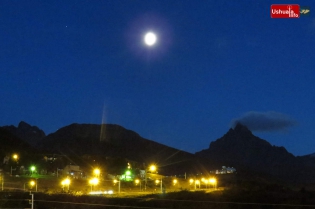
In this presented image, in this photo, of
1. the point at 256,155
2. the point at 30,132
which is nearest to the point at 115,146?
the point at 30,132

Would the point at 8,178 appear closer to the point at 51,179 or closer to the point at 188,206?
the point at 51,179

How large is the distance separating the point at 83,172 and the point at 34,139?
371 ft

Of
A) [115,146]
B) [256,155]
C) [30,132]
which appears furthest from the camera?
[256,155]

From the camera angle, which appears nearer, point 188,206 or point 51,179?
point 188,206

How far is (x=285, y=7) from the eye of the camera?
18.9 meters

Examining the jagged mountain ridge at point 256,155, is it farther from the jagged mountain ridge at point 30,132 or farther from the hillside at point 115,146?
the jagged mountain ridge at point 30,132

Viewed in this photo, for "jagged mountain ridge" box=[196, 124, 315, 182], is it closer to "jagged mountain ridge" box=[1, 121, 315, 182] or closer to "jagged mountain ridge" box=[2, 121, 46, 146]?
"jagged mountain ridge" box=[1, 121, 315, 182]

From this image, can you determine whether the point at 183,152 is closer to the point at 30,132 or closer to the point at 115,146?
the point at 115,146

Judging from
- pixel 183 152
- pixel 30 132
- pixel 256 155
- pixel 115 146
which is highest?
pixel 30 132

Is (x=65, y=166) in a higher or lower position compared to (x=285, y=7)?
lower

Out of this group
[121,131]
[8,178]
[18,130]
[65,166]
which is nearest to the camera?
[8,178]

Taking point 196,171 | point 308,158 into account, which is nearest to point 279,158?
point 308,158

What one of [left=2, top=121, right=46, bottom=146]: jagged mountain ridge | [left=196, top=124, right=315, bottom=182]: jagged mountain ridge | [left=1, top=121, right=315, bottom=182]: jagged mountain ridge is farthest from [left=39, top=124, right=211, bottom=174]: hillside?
[left=196, top=124, right=315, bottom=182]: jagged mountain ridge

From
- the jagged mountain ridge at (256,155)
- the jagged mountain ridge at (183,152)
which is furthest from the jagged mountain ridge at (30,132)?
the jagged mountain ridge at (256,155)
